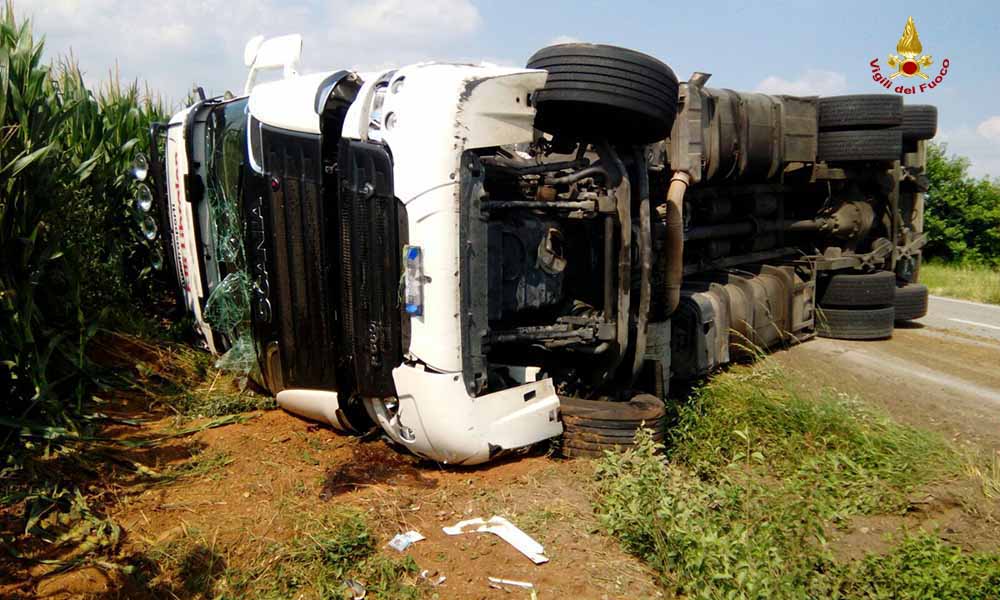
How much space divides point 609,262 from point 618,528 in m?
1.50

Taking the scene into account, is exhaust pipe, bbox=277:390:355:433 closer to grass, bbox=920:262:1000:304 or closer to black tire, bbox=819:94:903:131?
black tire, bbox=819:94:903:131

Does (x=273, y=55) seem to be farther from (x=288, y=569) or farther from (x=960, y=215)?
(x=960, y=215)

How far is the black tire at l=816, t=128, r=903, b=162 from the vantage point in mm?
7395

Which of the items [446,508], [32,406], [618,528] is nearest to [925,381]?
[618,528]

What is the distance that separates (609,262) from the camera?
4.21m

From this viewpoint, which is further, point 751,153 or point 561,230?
point 751,153

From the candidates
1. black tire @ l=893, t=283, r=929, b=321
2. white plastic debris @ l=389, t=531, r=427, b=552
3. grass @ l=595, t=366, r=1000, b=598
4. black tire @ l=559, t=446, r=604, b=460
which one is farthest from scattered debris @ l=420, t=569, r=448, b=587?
black tire @ l=893, t=283, r=929, b=321

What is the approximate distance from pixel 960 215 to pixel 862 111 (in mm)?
9808

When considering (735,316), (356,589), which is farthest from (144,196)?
(735,316)

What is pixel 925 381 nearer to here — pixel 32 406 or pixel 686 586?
pixel 686 586

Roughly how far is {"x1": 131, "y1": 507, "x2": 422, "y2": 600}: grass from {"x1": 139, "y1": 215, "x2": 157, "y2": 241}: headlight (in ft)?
11.6

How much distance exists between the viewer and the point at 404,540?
3146 mm

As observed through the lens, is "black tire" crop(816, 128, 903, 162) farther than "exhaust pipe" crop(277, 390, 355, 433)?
Yes

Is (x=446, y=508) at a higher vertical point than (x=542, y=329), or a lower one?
lower
